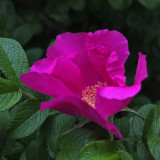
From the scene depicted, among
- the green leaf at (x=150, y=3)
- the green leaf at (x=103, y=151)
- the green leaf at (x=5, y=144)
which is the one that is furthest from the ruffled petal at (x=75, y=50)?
the green leaf at (x=150, y=3)

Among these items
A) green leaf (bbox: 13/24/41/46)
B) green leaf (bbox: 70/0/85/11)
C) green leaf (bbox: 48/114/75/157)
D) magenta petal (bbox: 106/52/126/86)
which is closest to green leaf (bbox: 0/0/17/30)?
green leaf (bbox: 13/24/41/46)

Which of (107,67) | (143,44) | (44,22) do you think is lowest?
(143,44)

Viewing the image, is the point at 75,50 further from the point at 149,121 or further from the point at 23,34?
the point at 23,34

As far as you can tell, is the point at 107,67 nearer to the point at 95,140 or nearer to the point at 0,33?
the point at 95,140

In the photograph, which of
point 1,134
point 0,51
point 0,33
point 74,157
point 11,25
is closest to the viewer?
point 74,157

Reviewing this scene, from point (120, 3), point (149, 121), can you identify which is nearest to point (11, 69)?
point (149, 121)

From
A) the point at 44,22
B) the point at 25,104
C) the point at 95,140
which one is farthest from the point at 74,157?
the point at 44,22
